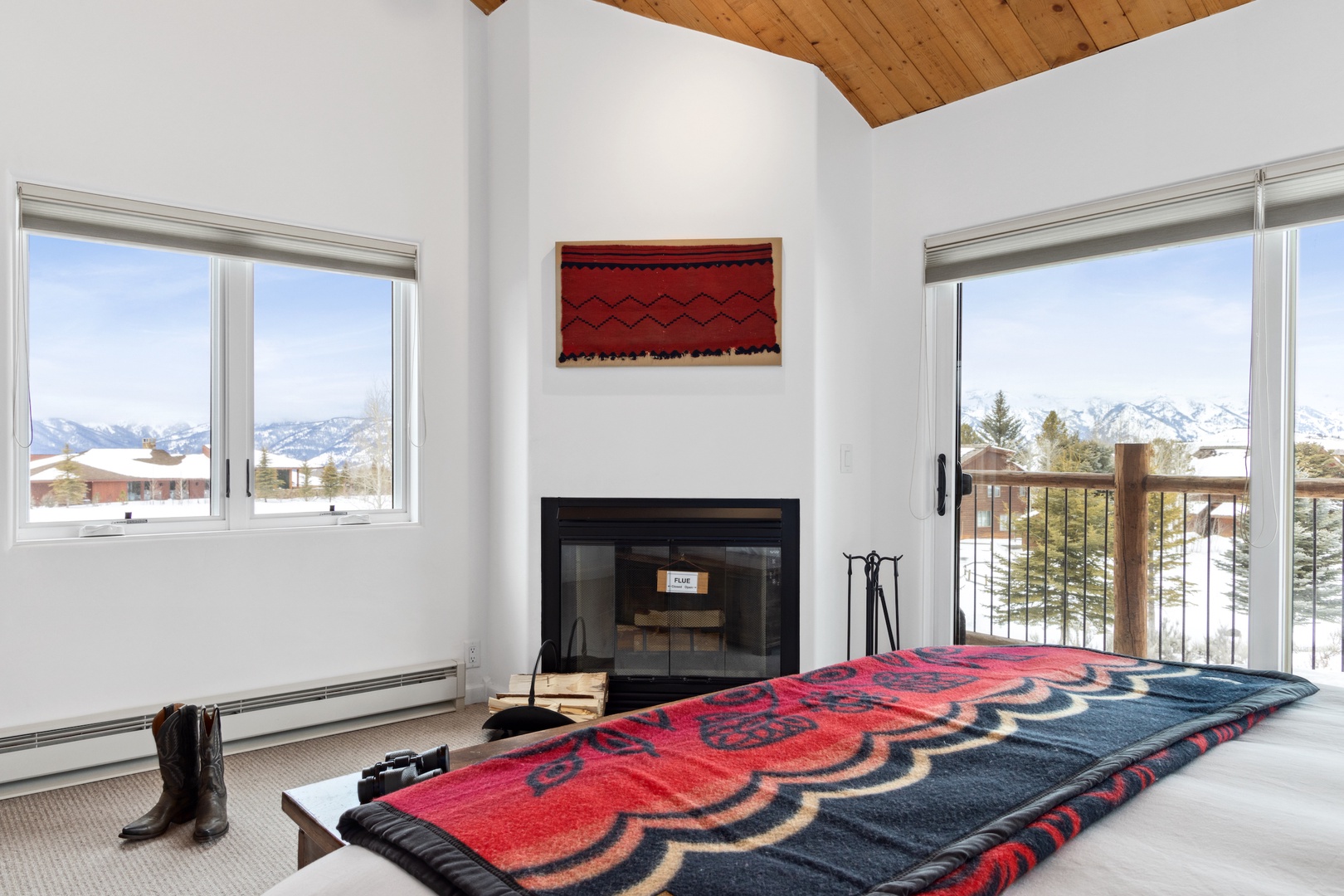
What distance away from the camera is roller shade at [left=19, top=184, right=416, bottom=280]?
266cm

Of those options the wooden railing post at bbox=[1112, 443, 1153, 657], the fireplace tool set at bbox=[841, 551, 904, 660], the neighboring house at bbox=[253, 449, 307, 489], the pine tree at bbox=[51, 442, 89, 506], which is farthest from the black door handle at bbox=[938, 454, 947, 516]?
the pine tree at bbox=[51, 442, 89, 506]

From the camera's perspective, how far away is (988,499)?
3336mm

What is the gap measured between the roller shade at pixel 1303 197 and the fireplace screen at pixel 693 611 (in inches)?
77.4

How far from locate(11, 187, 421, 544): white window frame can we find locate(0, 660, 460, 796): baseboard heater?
62 centimetres

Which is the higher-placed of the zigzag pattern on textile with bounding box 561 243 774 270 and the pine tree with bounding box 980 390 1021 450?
the zigzag pattern on textile with bounding box 561 243 774 270

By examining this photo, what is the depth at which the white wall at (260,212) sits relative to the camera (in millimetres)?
2633

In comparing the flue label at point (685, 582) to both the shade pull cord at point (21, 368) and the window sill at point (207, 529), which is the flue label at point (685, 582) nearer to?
the window sill at point (207, 529)

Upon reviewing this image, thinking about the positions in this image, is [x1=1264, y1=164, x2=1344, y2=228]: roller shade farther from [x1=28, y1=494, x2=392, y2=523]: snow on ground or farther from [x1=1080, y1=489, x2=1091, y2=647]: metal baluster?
[x1=28, y1=494, x2=392, y2=523]: snow on ground

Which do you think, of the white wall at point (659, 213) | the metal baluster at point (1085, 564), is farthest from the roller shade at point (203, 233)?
the metal baluster at point (1085, 564)

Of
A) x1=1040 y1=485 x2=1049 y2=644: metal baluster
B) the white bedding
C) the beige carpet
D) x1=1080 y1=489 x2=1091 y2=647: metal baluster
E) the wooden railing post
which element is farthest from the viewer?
x1=1040 y1=485 x2=1049 y2=644: metal baluster

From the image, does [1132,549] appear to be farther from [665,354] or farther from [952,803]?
[952,803]

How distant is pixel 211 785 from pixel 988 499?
9.58 ft

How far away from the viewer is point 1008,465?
10.7ft

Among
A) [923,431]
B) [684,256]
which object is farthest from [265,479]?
[923,431]
